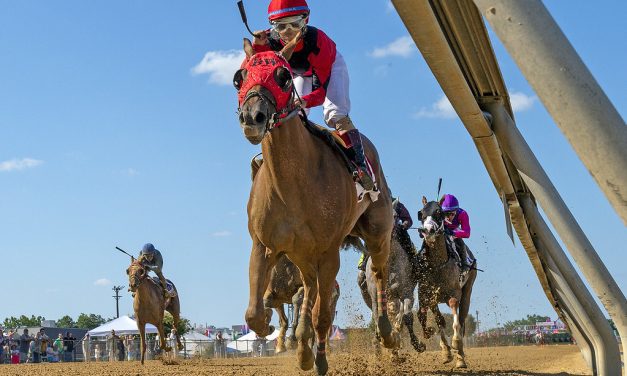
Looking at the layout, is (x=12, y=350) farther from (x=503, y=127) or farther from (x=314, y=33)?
Result: (x=503, y=127)

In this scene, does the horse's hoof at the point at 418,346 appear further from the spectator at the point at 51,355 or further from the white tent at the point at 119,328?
the white tent at the point at 119,328

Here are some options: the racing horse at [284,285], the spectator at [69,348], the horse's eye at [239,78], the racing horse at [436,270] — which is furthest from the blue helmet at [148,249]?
the horse's eye at [239,78]

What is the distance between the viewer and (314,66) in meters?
7.92

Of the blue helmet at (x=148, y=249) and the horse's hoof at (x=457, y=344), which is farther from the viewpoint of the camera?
the blue helmet at (x=148, y=249)

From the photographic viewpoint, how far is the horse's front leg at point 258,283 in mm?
7216

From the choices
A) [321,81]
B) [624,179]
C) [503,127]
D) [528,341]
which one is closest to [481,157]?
[503,127]

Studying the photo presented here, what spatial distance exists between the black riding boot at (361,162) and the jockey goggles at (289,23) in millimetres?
1267

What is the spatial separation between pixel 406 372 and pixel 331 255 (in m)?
3.51

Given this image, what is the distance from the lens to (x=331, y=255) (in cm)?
765

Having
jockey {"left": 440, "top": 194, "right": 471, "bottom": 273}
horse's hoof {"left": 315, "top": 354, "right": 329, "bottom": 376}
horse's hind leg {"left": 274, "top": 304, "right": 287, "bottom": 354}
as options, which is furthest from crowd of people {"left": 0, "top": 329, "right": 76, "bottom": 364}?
horse's hoof {"left": 315, "top": 354, "right": 329, "bottom": 376}

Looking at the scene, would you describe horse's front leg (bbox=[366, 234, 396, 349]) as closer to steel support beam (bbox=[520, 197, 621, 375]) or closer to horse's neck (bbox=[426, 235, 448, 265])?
steel support beam (bbox=[520, 197, 621, 375])

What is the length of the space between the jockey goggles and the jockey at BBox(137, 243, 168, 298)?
17989 mm

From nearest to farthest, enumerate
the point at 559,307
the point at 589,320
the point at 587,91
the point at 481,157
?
the point at 587,91, the point at 481,157, the point at 589,320, the point at 559,307

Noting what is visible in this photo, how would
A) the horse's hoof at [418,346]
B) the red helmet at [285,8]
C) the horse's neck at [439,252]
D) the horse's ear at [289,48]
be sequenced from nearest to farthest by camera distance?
1. the horse's ear at [289,48]
2. the red helmet at [285,8]
3. the horse's hoof at [418,346]
4. the horse's neck at [439,252]
